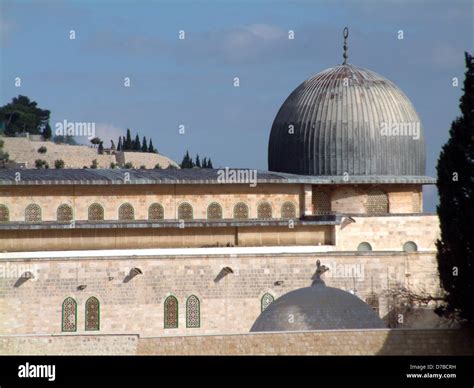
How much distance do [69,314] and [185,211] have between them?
14.2 feet

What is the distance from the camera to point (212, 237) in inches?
1517

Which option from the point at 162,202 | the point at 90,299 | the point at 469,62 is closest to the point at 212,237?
the point at 162,202

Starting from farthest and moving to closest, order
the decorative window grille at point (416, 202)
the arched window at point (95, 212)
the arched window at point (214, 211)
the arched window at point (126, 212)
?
the decorative window grille at point (416, 202) < the arched window at point (214, 211) < the arched window at point (126, 212) < the arched window at point (95, 212)

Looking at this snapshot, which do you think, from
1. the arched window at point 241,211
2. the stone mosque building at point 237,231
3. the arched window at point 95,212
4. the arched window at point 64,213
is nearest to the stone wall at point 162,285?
the stone mosque building at point 237,231

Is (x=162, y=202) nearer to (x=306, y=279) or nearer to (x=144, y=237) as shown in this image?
(x=144, y=237)

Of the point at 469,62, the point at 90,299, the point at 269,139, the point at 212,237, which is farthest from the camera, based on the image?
the point at 269,139

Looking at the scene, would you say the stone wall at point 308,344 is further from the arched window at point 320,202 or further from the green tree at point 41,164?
the green tree at point 41,164

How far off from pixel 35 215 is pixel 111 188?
75.6 inches

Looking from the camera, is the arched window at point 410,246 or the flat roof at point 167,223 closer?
the flat roof at point 167,223

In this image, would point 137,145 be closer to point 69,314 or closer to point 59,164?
point 59,164

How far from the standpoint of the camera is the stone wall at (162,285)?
35875mm

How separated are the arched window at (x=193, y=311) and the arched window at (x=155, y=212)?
9.31 feet

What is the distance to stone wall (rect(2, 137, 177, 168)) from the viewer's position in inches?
3285

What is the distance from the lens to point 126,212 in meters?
38.3
